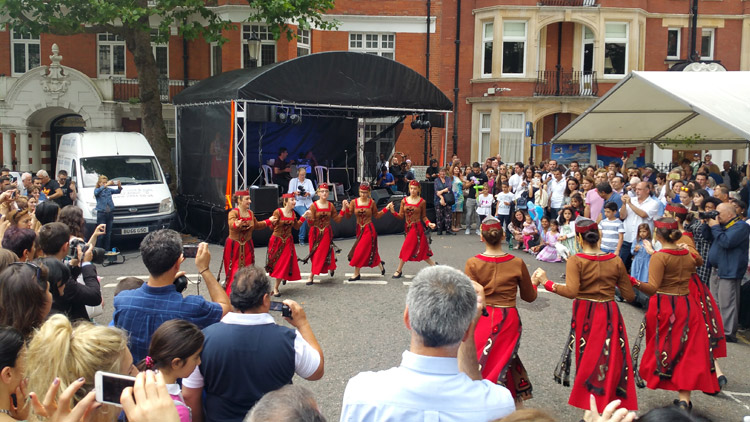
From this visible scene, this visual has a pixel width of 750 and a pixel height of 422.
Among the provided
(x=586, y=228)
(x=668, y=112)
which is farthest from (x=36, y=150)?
(x=586, y=228)

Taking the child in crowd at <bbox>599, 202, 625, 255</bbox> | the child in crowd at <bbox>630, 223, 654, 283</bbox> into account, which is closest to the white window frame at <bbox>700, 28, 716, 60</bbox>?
the child in crowd at <bbox>599, 202, 625, 255</bbox>

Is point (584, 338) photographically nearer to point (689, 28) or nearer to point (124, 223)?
point (124, 223)

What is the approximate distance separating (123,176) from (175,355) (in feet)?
41.4

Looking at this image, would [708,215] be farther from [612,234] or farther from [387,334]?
[387,334]

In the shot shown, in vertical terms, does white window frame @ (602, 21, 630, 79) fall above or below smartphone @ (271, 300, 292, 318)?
above

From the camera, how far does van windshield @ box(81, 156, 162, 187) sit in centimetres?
1454

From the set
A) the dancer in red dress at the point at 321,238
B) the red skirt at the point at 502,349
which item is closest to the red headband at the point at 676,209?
the red skirt at the point at 502,349

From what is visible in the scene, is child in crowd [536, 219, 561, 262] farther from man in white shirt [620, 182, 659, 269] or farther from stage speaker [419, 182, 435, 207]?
stage speaker [419, 182, 435, 207]

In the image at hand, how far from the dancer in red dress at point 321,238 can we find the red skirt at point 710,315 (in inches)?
234

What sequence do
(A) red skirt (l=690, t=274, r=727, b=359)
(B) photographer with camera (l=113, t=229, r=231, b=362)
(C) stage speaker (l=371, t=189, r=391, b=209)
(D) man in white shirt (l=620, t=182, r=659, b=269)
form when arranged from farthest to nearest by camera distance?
(C) stage speaker (l=371, t=189, r=391, b=209), (D) man in white shirt (l=620, t=182, r=659, b=269), (A) red skirt (l=690, t=274, r=727, b=359), (B) photographer with camera (l=113, t=229, r=231, b=362)

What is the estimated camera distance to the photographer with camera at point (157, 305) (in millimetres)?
4082

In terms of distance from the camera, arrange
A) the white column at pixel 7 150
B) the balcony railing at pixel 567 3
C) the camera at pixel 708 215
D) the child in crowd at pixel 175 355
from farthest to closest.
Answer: the balcony railing at pixel 567 3 → the white column at pixel 7 150 → the camera at pixel 708 215 → the child in crowd at pixel 175 355

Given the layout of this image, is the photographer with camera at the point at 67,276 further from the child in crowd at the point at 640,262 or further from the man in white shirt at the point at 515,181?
the man in white shirt at the point at 515,181

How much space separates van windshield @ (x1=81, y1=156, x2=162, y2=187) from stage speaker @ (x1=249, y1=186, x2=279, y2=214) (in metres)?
2.39
